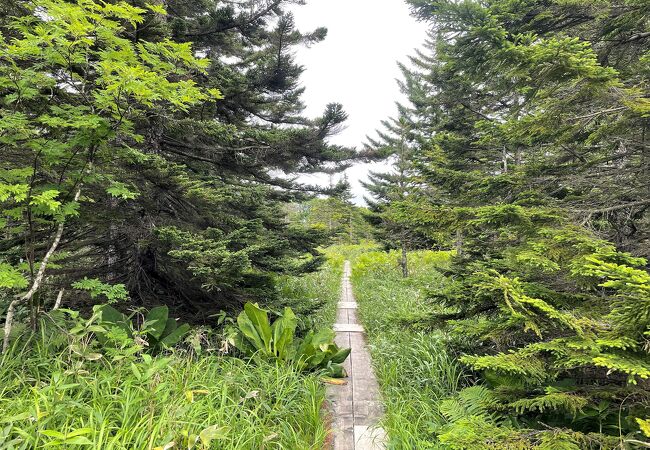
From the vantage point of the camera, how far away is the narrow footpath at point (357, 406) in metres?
2.45

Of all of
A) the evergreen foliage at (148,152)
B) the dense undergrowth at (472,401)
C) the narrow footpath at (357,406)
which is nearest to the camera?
the dense undergrowth at (472,401)

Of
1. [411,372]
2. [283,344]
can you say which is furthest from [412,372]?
[283,344]

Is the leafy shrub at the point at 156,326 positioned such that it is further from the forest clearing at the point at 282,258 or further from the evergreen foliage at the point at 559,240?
the evergreen foliage at the point at 559,240

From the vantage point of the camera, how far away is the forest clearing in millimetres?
1766

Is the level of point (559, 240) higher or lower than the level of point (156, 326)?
higher

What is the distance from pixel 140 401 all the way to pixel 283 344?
1.46 meters

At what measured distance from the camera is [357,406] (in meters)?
2.97

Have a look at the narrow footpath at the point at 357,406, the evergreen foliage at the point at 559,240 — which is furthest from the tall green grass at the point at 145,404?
the evergreen foliage at the point at 559,240

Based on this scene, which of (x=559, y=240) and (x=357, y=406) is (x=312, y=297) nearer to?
(x=357, y=406)

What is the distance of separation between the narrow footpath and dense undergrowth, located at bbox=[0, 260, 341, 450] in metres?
0.20

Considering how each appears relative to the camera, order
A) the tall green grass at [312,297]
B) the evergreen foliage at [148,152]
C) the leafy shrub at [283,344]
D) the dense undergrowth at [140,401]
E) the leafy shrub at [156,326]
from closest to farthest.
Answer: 1. the dense undergrowth at [140,401]
2. the evergreen foliage at [148,152]
3. the leafy shrub at [156,326]
4. the leafy shrub at [283,344]
5. the tall green grass at [312,297]

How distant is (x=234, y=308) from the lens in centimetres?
415

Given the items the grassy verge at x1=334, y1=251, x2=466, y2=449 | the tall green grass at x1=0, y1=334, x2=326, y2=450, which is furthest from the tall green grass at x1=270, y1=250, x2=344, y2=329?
the tall green grass at x1=0, y1=334, x2=326, y2=450

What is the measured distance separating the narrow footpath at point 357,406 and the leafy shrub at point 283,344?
24 cm
